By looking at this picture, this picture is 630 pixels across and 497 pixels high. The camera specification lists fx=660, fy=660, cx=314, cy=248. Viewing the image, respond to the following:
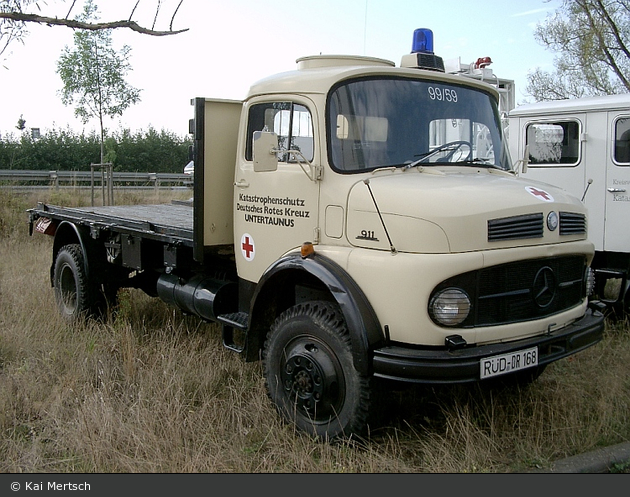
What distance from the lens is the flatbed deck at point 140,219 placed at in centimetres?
595

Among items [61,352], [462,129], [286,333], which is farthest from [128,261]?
[462,129]

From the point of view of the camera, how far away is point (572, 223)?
4.39 m

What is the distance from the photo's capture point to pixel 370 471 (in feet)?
12.5

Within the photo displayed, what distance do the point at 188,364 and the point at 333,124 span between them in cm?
241

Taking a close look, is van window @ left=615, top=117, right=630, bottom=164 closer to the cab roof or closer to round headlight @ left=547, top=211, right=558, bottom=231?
the cab roof

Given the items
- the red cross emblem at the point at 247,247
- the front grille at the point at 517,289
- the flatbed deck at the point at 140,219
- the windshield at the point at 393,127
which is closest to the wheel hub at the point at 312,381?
the front grille at the point at 517,289

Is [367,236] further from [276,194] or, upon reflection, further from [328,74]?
[328,74]

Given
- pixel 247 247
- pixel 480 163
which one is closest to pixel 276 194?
pixel 247 247

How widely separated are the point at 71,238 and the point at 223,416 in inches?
164

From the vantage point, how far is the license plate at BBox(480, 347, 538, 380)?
12.2 feet

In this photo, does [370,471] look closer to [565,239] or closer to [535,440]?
[535,440]

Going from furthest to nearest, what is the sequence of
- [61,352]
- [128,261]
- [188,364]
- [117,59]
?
[117,59] → [128,261] → [61,352] → [188,364]

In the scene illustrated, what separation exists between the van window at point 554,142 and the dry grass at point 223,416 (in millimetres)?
2565

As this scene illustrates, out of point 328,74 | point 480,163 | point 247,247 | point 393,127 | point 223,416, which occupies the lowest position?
point 223,416
